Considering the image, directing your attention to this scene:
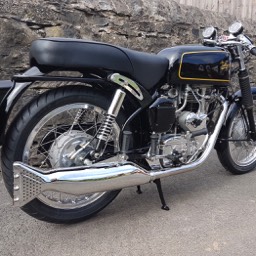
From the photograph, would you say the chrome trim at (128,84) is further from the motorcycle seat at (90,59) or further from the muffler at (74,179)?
the muffler at (74,179)

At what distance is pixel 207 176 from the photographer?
359 cm

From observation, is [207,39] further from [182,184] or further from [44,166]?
[44,166]

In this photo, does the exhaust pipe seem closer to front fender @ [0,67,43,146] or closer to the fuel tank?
front fender @ [0,67,43,146]

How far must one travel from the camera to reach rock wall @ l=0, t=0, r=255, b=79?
3.44 m

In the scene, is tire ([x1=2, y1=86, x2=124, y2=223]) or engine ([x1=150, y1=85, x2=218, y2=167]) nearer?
tire ([x1=2, y1=86, x2=124, y2=223])

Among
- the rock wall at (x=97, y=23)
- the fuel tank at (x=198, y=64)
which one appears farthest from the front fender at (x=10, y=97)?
the rock wall at (x=97, y=23)

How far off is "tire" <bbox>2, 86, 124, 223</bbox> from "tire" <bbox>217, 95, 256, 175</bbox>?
1.27 m

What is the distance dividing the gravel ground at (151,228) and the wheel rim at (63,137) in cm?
23

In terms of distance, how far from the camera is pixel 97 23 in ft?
13.0

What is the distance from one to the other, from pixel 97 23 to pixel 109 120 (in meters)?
1.93

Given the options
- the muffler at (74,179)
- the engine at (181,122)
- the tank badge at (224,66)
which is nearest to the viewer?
the muffler at (74,179)

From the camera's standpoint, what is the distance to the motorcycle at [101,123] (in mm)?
2189

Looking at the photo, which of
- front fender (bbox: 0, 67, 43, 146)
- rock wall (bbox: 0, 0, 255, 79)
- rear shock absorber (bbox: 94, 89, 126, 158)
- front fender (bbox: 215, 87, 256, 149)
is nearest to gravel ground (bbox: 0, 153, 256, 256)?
front fender (bbox: 215, 87, 256, 149)

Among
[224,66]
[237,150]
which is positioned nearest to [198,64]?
[224,66]
